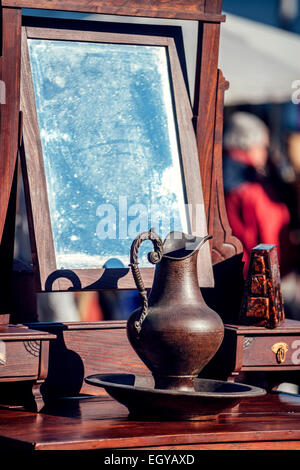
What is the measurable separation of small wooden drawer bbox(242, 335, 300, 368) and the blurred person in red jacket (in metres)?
0.58

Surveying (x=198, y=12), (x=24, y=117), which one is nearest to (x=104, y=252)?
(x=24, y=117)

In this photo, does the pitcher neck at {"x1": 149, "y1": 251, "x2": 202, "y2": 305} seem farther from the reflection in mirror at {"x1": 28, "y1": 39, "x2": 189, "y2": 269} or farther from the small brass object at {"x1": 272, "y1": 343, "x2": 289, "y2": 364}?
the small brass object at {"x1": 272, "y1": 343, "x2": 289, "y2": 364}

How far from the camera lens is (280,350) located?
2438mm

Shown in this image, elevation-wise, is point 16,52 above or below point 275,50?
below

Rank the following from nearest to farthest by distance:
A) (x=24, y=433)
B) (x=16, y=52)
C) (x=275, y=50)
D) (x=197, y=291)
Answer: (x=24, y=433) → (x=197, y=291) → (x=16, y=52) → (x=275, y=50)

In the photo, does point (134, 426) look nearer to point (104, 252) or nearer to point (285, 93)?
point (104, 252)

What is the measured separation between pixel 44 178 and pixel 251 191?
1.04 meters

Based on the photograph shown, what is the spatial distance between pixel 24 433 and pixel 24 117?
2.92ft

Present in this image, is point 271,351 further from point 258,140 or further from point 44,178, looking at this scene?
point 258,140

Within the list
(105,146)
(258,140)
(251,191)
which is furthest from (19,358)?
(258,140)

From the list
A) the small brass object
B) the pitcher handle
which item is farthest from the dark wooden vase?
the small brass object

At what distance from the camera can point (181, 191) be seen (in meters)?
2.48

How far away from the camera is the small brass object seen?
2438 millimetres

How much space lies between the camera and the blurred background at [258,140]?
298 centimetres
